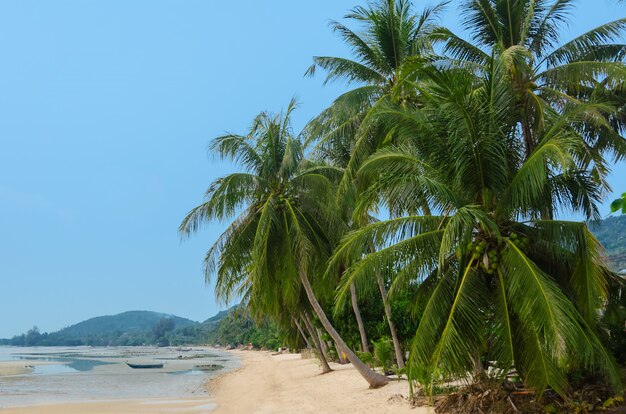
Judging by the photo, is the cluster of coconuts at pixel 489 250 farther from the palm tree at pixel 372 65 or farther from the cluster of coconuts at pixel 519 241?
the palm tree at pixel 372 65

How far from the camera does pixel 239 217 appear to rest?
17.2 meters

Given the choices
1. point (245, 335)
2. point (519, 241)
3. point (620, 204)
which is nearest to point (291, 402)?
point (519, 241)

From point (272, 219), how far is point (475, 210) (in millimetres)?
8221

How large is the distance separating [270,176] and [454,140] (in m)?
8.42

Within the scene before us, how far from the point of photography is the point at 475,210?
923cm

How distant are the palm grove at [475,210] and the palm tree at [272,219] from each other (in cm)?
6

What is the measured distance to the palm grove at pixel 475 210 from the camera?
9.20 metres

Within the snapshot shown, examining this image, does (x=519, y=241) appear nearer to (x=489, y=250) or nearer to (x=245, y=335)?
(x=489, y=250)

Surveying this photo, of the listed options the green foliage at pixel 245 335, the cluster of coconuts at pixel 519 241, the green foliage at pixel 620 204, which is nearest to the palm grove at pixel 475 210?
the cluster of coconuts at pixel 519 241

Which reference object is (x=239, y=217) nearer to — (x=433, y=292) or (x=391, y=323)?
(x=391, y=323)

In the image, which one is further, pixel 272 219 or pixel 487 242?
pixel 272 219

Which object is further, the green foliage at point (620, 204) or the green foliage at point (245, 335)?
the green foliage at point (245, 335)

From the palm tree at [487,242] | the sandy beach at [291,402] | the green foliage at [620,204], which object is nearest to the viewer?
the green foliage at [620,204]

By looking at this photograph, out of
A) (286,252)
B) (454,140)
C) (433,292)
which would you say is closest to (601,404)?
(433,292)
